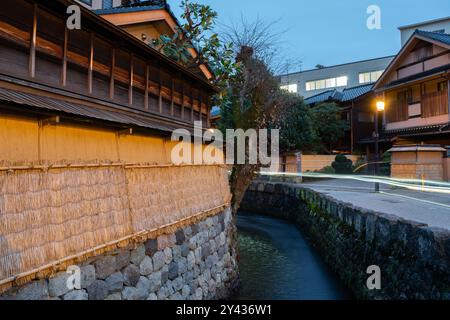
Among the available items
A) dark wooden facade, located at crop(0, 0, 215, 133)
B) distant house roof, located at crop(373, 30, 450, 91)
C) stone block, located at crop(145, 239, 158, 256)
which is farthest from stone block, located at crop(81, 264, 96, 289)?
distant house roof, located at crop(373, 30, 450, 91)

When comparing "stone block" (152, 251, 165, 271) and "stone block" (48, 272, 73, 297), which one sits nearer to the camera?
"stone block" (48, 272, 73, 297)

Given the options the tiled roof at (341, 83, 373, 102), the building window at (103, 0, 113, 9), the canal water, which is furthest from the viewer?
the tiled roof at (341, 83, 373, 102)

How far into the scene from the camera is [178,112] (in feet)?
39.6

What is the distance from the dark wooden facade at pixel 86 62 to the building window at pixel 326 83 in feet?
155

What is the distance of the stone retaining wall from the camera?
472 cm

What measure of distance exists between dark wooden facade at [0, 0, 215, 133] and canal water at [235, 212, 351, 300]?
22.5 ft

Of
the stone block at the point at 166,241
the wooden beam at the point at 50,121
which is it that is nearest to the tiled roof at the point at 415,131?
the stone block at the point at 166,241

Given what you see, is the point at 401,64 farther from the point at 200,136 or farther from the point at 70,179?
the point at 70,179

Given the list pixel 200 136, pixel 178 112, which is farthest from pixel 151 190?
pixel 178 112

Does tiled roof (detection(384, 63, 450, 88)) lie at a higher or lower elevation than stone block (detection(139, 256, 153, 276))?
higher

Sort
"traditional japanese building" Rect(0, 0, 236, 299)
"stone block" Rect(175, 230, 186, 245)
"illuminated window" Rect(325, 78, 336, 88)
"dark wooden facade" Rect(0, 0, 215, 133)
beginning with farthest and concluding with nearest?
"illuminated window" Rect(325, 78, 336, 88)
"stone block" Rect(175, 230, 186, 245)
"dark wooden facade" Rect(0, 0, 215, 133)
"traditional japanese building" Rect(0, 0, 236, 299)

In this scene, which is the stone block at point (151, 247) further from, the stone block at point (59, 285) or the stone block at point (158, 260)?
the stone block at point (59, 285)

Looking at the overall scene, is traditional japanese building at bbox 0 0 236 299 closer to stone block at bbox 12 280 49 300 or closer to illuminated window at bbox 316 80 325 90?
stone block at bbox 12 280 49 300

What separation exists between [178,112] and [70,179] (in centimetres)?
736
